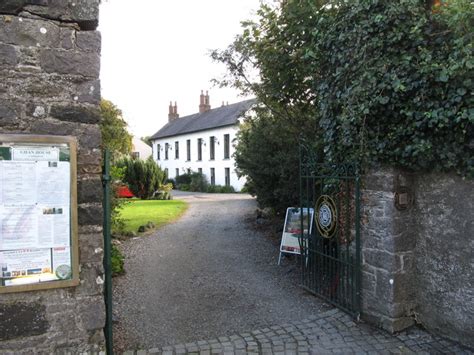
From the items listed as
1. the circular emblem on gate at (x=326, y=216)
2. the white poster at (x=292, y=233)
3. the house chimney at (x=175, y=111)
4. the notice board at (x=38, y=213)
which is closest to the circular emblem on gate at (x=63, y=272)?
the notice board at (x=38, y=213)

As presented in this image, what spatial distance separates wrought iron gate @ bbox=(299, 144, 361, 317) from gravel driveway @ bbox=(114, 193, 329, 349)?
29cm

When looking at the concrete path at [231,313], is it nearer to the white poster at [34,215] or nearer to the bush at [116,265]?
the bush at [116,265]

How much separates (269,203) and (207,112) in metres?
30.9

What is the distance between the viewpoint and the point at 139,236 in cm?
1042

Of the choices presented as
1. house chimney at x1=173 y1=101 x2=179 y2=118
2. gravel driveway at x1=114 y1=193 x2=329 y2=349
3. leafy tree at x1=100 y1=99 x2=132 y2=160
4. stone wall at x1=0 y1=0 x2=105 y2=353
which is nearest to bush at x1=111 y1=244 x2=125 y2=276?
Result: gravel driveway at x1=114 y1=193 x2=329 y2=349

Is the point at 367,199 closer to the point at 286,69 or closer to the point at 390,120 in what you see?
the point at 390,120

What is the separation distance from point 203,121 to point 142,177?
16600mm

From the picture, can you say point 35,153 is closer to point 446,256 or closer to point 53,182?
point 53,182

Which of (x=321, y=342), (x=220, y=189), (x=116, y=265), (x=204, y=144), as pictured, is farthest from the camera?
(x=204, y=144)

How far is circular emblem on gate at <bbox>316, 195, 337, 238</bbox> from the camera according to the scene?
5.33 meters

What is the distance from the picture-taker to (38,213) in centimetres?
334

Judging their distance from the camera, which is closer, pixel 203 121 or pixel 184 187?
pixel 184 187

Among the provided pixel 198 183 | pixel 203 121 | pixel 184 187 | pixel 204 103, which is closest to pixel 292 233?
pixel 198 183

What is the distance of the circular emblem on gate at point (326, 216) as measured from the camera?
5.33 m
